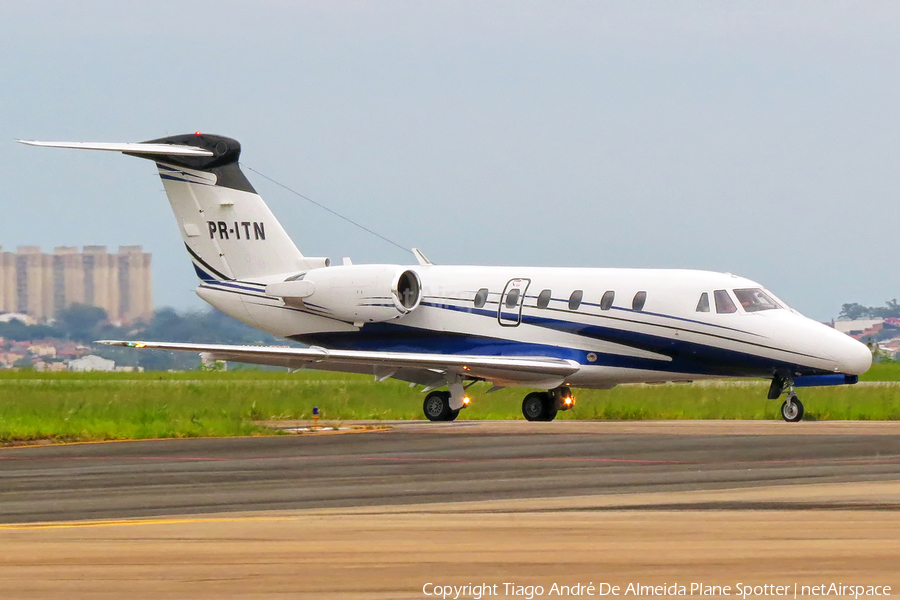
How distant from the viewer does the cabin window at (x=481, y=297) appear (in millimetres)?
27844

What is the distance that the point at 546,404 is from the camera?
27.7 meters

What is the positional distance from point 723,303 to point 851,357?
8.04ft

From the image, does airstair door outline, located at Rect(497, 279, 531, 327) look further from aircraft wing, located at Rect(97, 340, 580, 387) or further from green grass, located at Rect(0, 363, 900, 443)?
green grass, located at Rect(0, 363, 900, 443)

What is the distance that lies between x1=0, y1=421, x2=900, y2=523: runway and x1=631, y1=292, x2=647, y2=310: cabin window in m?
4.37

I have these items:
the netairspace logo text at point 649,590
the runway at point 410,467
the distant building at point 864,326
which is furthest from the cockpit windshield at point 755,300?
the distant building at point 864,326

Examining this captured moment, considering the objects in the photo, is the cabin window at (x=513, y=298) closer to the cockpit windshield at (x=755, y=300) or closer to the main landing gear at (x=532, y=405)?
the main landing gear at (x=532, y=405)

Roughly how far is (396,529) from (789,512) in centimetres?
291

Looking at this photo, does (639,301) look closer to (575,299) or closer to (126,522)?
(575,299)

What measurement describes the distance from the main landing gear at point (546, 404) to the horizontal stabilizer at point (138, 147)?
30.0 ft

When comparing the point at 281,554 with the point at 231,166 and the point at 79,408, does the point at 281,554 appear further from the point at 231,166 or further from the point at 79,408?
the point at 231,166

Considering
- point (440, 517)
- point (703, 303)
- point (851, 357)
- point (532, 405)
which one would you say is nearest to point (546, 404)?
point (532, 405)

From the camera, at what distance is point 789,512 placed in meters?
10.3

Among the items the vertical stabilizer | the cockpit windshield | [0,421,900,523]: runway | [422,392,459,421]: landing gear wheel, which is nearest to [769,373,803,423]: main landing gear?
the cockpit windshield

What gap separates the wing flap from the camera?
85.6 feet
